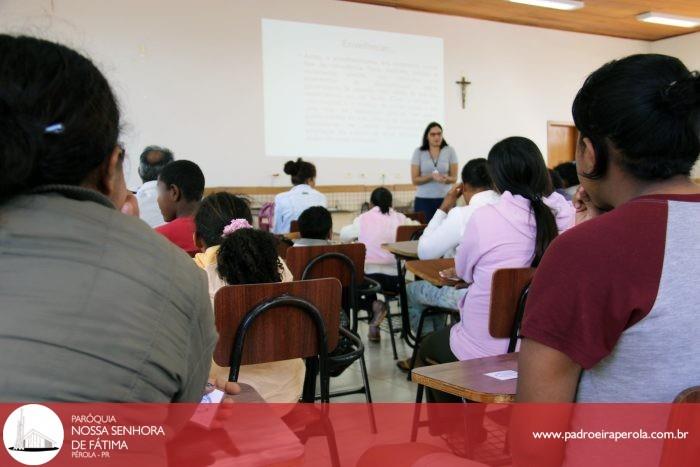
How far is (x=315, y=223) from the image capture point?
3.72 metres

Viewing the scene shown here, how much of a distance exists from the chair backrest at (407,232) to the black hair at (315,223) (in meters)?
0.55

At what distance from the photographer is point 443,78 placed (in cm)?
A: 802

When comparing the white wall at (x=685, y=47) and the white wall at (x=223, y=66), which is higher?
the white wall at (x=685, y=47)

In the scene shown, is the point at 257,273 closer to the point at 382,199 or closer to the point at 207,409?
the point at 207,409

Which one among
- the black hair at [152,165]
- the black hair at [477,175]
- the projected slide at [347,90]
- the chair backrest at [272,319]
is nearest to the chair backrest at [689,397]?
the chair backrest at [272,319]

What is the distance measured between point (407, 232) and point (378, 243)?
0.21 meters

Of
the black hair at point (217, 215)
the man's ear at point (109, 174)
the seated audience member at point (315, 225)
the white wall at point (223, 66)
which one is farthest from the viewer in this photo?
the white wall at point (223, 66)

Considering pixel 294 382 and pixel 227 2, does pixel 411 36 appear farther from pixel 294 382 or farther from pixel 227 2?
pixel 294 382

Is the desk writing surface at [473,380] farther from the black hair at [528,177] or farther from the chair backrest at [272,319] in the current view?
the black hair at [528,177]

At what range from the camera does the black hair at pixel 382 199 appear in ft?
13.7

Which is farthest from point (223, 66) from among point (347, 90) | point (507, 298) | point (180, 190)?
point (507, 298)

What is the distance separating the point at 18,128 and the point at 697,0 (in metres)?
8.81

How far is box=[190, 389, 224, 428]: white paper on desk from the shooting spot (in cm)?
103

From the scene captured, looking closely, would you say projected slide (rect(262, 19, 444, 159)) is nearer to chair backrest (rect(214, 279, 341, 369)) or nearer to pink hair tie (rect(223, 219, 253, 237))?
pink hair tie (rect(223, 219, 253, 237))
